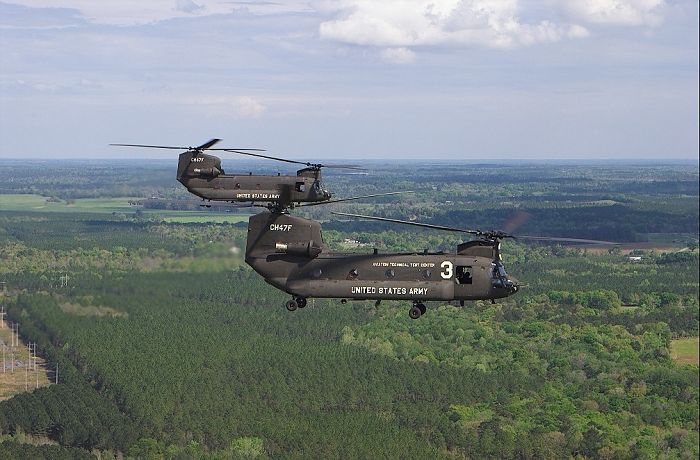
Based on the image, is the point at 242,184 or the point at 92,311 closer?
the point at 242,184

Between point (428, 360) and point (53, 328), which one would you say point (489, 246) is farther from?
point (428, 360)

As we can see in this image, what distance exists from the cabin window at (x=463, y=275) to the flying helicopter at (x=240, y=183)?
1613 cm

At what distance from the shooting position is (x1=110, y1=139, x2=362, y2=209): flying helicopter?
7500cm

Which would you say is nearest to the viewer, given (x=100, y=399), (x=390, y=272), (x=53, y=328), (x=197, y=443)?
(x=390, y=272)

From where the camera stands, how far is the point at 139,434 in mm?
146000

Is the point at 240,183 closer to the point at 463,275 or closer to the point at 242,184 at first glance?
the point at 242,184

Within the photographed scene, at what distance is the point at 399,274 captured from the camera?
201ft

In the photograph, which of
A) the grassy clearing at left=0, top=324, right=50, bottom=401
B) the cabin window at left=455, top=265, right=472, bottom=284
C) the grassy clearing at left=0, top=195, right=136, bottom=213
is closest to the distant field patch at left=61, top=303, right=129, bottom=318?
the cabin window at left=455, top=265, right=472, bottom=284

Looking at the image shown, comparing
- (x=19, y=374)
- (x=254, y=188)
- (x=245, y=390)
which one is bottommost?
(x=245, y=390)

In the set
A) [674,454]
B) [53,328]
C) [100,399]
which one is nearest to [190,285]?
[53,328]

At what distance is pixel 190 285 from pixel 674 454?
311 ft

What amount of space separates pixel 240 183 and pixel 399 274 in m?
19.4

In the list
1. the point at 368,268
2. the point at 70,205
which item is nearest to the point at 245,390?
the point at 70,205

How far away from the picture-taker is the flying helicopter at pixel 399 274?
201ft
